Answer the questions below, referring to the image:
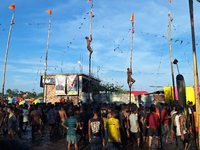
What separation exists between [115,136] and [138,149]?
99.9 inches

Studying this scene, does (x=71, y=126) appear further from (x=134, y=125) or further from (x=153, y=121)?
(x=153, y=121)

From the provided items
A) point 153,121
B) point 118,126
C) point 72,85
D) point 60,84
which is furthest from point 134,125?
point 60,84

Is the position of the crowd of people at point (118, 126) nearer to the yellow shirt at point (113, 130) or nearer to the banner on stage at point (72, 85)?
the yellow shirt at point (113, 130)

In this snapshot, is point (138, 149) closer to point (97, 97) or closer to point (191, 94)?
point (191, 94)

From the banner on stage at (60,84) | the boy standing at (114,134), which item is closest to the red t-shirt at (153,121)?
the boy standing at (114,134)

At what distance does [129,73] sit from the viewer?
23609 mm

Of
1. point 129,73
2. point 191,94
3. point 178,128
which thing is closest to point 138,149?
point 178,128

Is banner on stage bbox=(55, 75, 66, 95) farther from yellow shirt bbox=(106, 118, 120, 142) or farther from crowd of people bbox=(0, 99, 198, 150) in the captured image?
yellow shirt bbox=(106, 118, 120, 142)

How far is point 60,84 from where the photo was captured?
3409 centimetres

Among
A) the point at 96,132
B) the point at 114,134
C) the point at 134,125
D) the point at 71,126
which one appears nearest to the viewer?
the point at 114,134

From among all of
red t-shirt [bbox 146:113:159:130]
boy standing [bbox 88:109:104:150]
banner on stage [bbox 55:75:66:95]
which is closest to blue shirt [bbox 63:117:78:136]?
boy standing [bbox 88:109:104:150]

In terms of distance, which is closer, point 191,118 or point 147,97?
point 191,118

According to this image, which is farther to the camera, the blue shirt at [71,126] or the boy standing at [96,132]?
the blue shirt at [71,126]

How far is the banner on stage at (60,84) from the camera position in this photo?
111 ft
